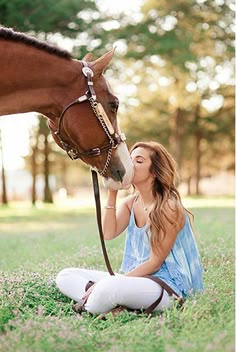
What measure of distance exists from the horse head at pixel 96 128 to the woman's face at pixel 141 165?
44 centimetres

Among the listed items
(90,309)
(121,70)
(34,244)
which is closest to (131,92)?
(121,70)

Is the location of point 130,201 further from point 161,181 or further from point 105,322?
point 105,322

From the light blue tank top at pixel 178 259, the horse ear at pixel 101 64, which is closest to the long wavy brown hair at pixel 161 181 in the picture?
the light blue tank top at pixel 178 259

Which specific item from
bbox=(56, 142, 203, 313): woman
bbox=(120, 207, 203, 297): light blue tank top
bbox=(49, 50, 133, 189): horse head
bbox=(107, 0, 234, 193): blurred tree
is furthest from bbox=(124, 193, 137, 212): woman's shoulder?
bbox=(107, 0, 234, 193): blurred tree

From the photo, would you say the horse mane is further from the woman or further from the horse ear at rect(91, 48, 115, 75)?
the woman

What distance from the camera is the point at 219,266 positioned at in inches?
260

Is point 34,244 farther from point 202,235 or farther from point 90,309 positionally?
point 90,309

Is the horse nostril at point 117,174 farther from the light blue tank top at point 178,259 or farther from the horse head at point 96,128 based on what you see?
the light blue tank top at point 178,259

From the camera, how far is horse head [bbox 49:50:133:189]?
4488 millimetres

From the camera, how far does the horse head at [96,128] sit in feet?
14.7

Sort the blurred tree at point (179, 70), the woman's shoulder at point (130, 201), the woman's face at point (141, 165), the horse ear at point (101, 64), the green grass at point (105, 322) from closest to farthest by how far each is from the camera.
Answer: the green grass at point (105, 322) → the horse ear at point (101, 64) → the woman's face at point (141, 165) → the woman's shoulder at point (130, 201) → the blurred tree at point (179, 70)

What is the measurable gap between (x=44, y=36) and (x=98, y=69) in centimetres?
1633

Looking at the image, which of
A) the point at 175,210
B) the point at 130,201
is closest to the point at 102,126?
the point at 175,210

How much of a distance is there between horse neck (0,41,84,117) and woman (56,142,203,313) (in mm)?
900
